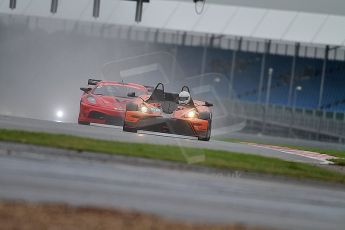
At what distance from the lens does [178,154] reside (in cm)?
1736

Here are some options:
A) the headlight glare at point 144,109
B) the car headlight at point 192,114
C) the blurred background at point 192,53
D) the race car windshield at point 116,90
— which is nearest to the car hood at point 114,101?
the race car windshield at point 116,90

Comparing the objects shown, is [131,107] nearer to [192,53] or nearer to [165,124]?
[165,124]

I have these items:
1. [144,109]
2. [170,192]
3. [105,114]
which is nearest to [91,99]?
[105,114]

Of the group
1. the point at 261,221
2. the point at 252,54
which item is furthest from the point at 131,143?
the point at 252,54

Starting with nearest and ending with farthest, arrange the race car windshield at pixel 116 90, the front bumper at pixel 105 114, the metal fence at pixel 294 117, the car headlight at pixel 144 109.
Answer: the car headlight at pixel 144 109, the front bumper at pixel 105 114, the race car windshield at pixel 116 90, the metal fence at pixel 294 117

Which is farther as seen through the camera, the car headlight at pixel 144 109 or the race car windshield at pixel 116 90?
the race car windshield at pixel 116 90

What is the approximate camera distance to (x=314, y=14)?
2202 inches

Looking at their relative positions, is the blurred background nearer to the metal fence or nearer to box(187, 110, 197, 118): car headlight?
the metal fence

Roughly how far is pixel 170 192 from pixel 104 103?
12.7 meters

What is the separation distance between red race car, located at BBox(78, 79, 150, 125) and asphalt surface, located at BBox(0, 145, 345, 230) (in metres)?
8.47

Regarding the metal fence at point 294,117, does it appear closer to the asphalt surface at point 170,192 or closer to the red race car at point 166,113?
the red race car at point 166,113

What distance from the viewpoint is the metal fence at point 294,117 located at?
48.0 m

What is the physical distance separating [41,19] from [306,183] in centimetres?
4218

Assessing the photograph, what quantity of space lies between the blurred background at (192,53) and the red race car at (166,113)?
22.5 m
